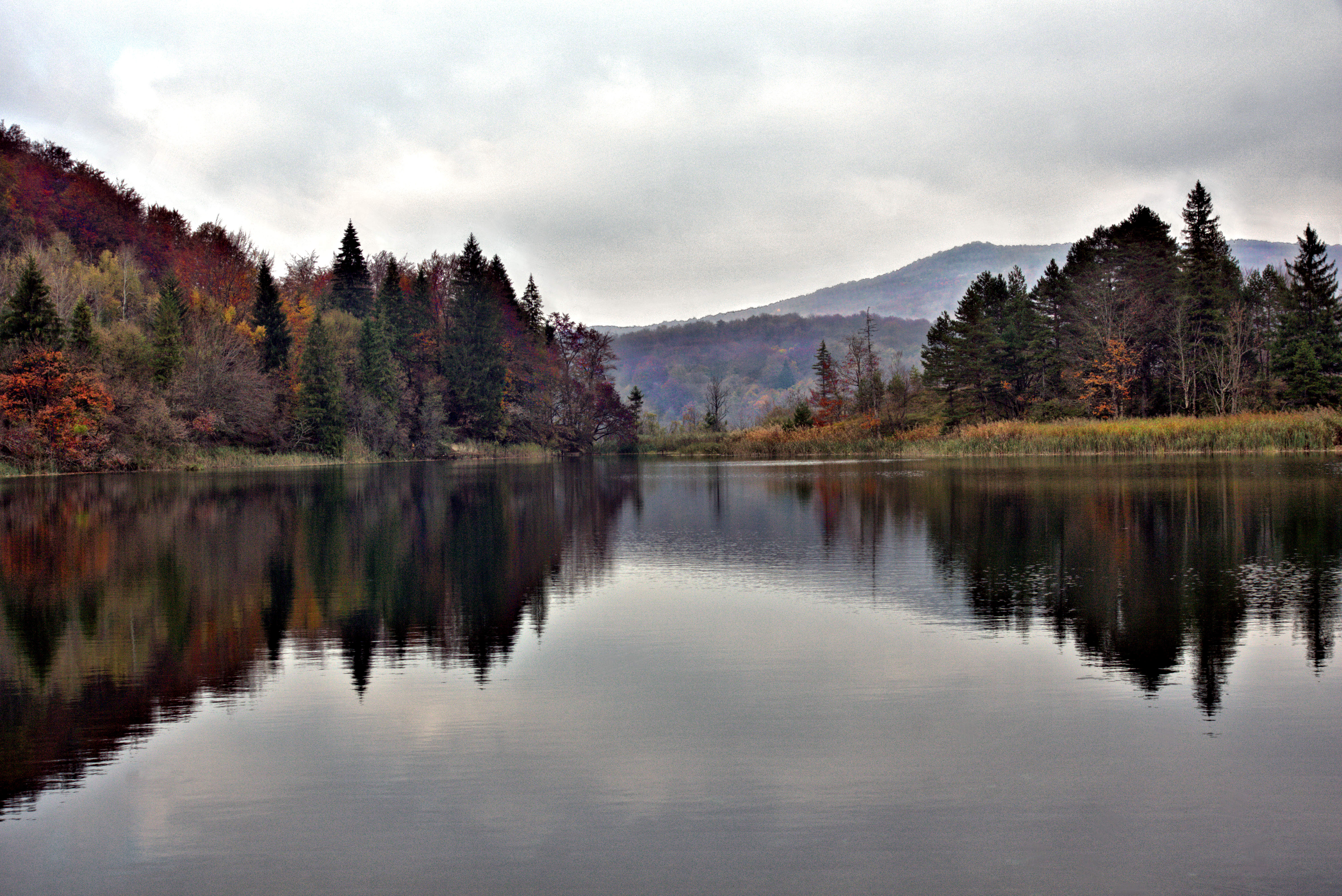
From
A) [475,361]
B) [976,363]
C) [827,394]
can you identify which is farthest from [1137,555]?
[827,394]

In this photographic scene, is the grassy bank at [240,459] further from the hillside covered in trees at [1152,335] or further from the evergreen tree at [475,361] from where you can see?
the hillside covered in trees at [1152,335]

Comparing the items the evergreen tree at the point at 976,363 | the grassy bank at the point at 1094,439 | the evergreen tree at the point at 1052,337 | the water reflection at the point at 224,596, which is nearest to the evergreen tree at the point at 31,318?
the water reflection at the point at 224,596

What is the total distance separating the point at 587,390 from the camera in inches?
3450

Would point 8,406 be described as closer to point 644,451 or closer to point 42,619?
point 42,619

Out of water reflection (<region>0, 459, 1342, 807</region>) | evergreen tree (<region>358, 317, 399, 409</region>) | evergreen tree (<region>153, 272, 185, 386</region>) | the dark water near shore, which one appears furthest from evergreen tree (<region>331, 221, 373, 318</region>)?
the dark water near shore

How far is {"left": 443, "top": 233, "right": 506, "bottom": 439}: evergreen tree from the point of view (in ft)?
255

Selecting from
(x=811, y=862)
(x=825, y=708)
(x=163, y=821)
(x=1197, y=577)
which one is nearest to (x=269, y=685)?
(x=163, y=821)

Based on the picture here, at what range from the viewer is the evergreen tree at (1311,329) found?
2112 inches

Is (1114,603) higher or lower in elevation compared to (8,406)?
lower

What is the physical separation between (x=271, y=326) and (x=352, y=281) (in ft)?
65.2

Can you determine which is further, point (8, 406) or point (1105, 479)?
point (8, 406)

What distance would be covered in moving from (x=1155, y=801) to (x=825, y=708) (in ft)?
6.43

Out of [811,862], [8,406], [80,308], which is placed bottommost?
[811,862]

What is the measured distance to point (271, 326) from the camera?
63.3 metres
